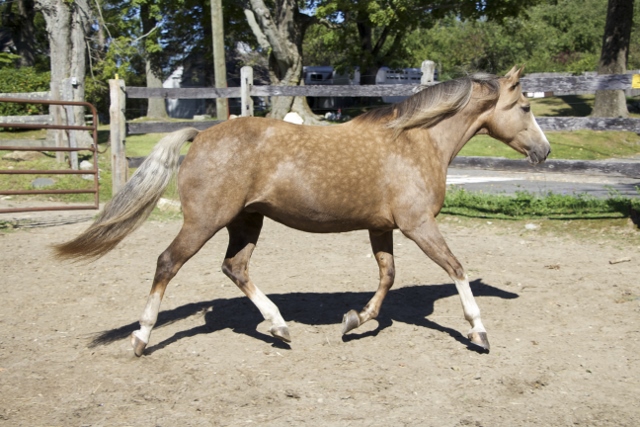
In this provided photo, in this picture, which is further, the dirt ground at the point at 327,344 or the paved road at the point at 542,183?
the paved road at the point at 542,183

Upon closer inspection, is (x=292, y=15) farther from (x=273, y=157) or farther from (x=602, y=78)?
(x=273, y=157)

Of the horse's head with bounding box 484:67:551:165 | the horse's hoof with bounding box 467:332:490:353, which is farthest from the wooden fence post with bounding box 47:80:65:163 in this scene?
the horse's hoof with bounding box 467:332:490:353

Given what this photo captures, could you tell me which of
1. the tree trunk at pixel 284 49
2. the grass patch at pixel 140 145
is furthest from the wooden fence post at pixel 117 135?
the tree trunk at pixel 284 49

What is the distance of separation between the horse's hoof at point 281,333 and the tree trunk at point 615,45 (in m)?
18.7

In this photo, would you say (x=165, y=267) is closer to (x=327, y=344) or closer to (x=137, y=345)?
(x=137, y=345)

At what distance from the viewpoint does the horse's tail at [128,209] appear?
193 inches

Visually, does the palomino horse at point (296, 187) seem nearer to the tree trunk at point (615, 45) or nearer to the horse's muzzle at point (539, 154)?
the horse's muzzle at point (539, 154)

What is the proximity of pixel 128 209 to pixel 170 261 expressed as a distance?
0.51 meters

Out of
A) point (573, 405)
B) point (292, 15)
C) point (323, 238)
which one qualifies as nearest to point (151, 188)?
point (573, 405)

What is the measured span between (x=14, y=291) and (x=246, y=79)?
6.68 meters

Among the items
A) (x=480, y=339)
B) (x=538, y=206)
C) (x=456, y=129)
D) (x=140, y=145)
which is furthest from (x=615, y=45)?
(x=480, y=339)

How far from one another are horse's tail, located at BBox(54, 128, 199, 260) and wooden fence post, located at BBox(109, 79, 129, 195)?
6.70 metres

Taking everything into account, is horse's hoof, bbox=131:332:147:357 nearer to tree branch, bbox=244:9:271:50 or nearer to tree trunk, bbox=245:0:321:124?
tree trunk, bbox=245:0:321:124

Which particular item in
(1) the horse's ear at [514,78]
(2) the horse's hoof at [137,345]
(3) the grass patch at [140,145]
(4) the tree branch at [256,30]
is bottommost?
(3) the grass patch at [140,145]
